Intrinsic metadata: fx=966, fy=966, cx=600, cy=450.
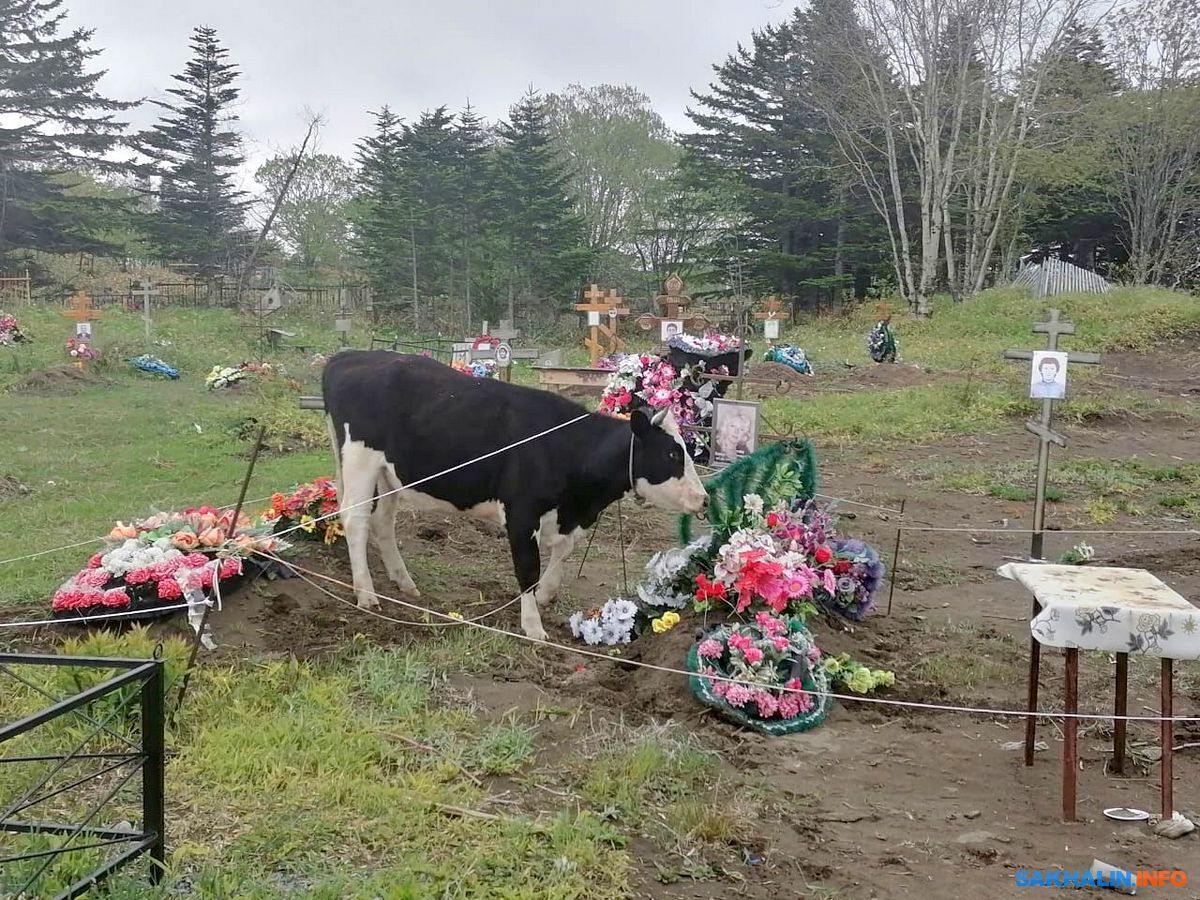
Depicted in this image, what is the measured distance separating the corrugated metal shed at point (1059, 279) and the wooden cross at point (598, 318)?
64.8 ft

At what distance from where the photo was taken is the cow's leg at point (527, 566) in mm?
6566

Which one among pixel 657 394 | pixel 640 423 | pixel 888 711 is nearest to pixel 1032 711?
pixel 888 711

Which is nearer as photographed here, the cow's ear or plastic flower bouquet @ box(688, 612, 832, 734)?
plastic flower bouquet @ box(688, 612, 832, 734)

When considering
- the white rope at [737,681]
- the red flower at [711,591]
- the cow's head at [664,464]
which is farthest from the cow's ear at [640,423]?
the white rope at [737,681]

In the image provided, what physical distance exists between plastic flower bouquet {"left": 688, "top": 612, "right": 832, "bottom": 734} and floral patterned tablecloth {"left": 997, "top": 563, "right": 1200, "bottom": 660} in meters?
1.41

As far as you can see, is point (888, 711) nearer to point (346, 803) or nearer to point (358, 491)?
point (346, 803)

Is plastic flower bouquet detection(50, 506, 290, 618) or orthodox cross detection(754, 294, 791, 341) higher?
orthodox cross detection(754, 294, 791, 341)

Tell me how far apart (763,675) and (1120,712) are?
1.79 meters

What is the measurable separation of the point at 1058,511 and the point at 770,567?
6.73 meters

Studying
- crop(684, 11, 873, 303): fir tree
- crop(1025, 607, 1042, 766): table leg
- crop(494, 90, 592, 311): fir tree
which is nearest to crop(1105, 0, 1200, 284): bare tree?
crop(684, 11, 873, 303): fir tree

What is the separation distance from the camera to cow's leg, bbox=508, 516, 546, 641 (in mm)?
6566

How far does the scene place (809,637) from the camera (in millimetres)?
5852

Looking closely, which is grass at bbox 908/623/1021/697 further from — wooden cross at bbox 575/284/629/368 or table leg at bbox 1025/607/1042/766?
wooden cross at bbox 575/284/629/368

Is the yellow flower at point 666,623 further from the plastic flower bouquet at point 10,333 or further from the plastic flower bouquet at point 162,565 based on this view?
the plastic flower bouquet at point 10,333
